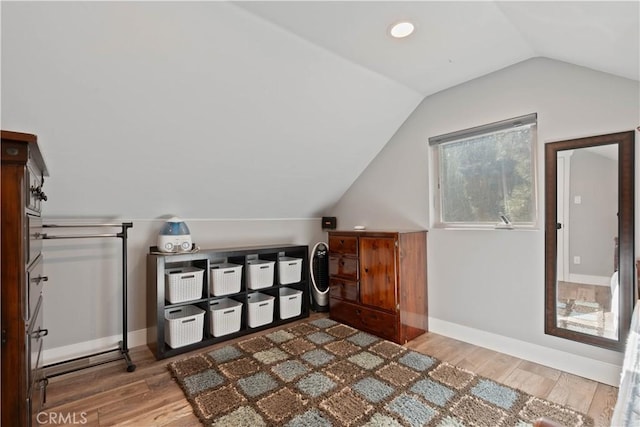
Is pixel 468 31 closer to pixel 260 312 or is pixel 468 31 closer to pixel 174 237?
pixel 174 237

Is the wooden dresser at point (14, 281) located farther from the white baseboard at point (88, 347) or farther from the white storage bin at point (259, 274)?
the white storage bin at point (259, 274)

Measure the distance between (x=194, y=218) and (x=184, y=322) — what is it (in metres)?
1.03

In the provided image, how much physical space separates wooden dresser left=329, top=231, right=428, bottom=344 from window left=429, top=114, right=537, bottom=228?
17.8 inches

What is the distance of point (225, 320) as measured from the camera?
2.81 meters

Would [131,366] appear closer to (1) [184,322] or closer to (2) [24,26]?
(1) [184,322]

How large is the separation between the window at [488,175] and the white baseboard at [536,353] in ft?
3.15

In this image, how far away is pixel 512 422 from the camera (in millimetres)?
1624

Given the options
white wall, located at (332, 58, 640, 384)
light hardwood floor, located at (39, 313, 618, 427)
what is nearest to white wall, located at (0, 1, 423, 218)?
white wall, located at (332, 58, 640, 384)

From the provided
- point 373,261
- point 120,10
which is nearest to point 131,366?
point 373,261

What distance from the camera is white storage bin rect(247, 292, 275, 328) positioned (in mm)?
2992

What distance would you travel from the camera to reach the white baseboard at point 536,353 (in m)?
2.02

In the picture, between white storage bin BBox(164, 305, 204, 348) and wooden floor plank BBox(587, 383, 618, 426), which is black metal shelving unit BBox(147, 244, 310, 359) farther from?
wooden floor plank BBox(587, 383, 618, 426)

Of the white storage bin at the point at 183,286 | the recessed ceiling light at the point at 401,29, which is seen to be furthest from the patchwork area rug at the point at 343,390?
the recessed ceiling light at the point at 401,29

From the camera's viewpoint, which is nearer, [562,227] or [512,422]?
[512,422]
